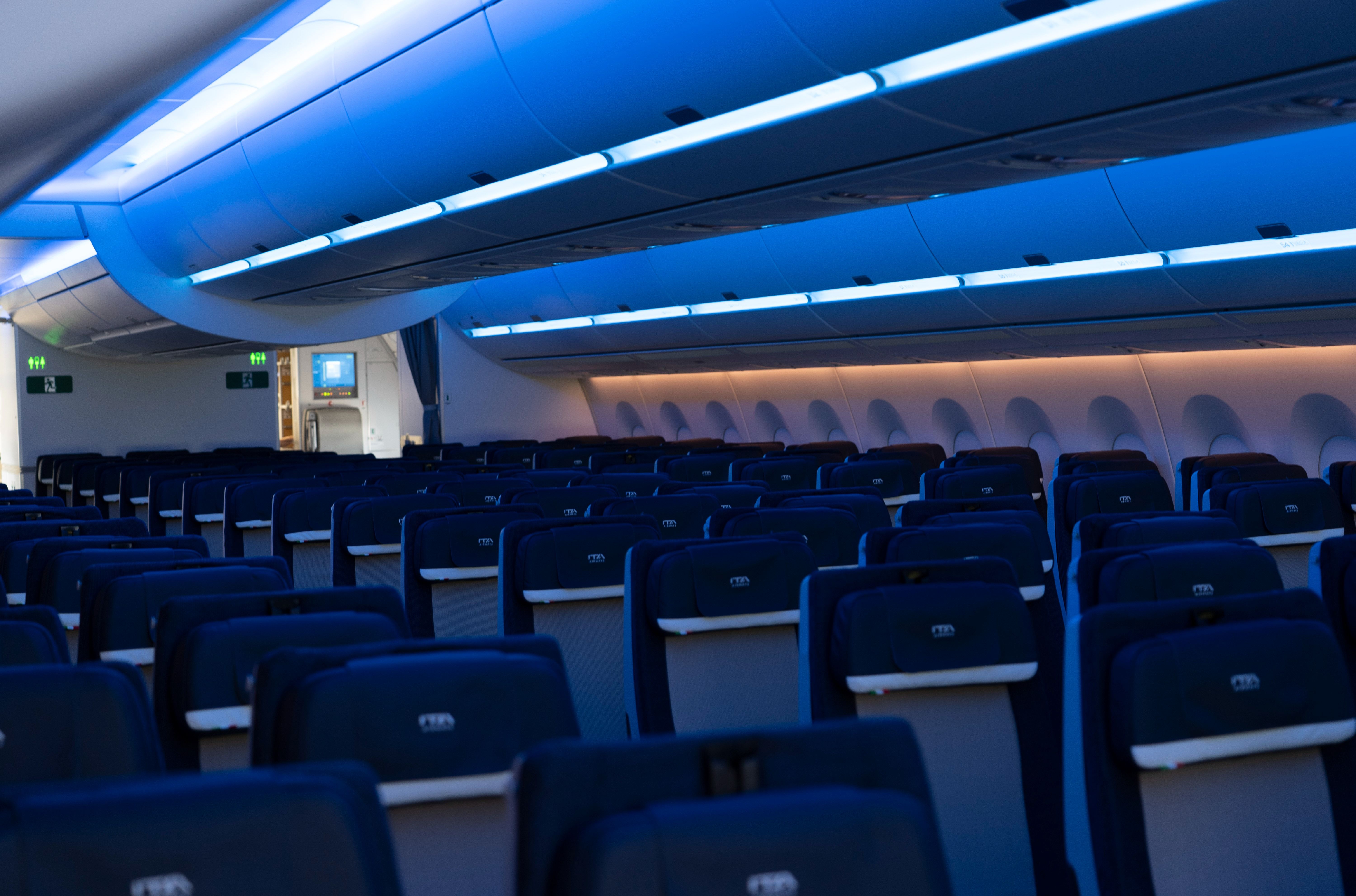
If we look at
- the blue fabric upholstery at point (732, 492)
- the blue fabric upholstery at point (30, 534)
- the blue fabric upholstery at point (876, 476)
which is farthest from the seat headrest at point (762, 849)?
the blue fabric upholstery at point (876, 476)

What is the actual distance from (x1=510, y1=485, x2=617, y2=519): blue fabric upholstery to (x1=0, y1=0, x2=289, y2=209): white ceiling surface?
3129 millimetres

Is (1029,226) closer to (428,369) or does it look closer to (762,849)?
(762,849)

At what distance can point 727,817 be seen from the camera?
5.30 ft

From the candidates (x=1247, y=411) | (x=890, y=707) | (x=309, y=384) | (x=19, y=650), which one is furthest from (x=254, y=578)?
(x=309, y=384)

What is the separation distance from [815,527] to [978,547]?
1.04 metres

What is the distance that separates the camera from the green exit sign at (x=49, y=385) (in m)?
21.2

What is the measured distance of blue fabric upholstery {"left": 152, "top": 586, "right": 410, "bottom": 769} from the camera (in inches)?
120

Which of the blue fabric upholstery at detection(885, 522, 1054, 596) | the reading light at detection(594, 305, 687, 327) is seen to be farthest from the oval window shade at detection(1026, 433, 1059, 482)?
the blue fabric upholstery at detection(885, 522, 1054, 596)

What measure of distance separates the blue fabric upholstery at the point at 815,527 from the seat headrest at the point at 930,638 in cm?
198

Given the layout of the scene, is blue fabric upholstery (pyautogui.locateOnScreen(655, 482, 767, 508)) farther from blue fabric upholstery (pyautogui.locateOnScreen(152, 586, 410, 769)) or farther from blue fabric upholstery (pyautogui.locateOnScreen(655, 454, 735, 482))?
blue fabric upholstery (pyautogui.locateOnScreen(152, 586, 410, 769))

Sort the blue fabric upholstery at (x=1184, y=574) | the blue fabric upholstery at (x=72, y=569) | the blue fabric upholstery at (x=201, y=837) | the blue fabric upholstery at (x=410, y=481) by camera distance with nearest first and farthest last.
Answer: the blue fabric upholstery at (x=201, y=837), the blue fabric upholstery at (x=1184, y=574), the blue fabric upholstery at (x=72, y=569), the blue fabric upholstery at (x=410, y=481)

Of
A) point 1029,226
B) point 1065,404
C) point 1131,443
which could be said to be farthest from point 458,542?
point 1065,404

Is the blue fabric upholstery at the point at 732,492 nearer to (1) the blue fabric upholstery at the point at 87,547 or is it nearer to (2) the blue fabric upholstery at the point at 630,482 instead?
(2) the blue fabric upholstery at the point at 630,482

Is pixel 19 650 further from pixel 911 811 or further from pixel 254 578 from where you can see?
pixel 911 811
